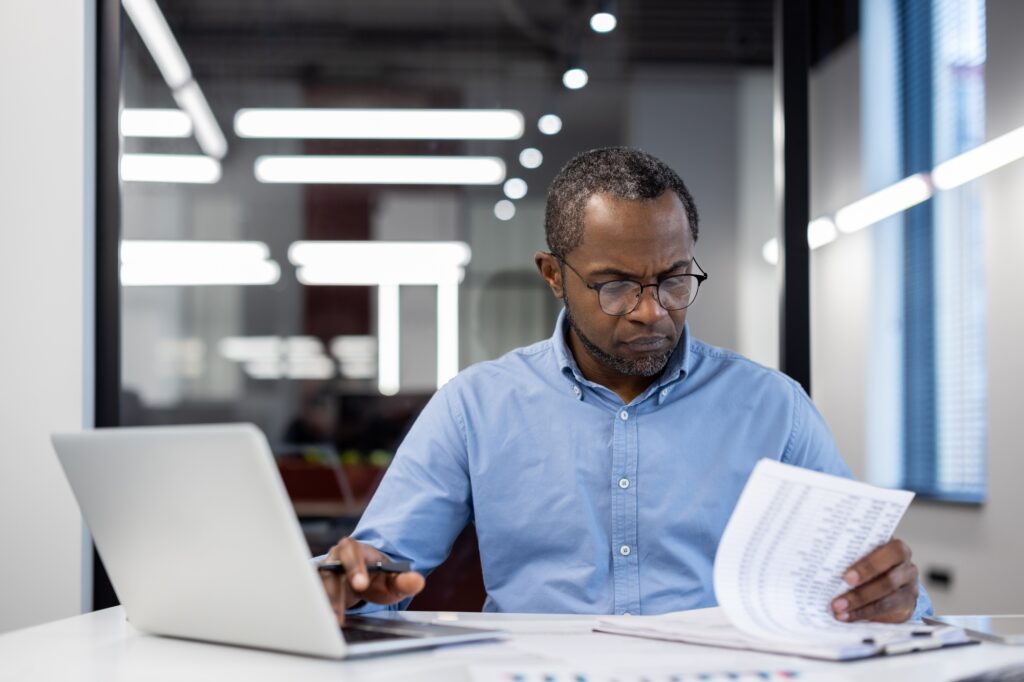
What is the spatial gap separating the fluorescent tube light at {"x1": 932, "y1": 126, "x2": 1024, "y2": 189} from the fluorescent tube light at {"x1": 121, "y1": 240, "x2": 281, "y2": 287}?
7.70ft

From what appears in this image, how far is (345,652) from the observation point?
1060mm

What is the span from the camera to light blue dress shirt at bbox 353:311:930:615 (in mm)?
1680

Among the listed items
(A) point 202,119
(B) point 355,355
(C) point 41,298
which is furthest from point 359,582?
(A) point 202,119

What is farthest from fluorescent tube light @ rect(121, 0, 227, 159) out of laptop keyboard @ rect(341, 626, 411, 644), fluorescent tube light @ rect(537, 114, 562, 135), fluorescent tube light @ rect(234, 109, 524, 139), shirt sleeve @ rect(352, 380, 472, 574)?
laptop keyboard @ rect(341, 626, 411, 644)

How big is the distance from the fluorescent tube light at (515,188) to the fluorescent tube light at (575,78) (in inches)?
12.2

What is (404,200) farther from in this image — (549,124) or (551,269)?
(551,269)

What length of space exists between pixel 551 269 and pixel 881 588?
2.90 feet

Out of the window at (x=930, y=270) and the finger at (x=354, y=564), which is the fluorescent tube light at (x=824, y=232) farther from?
the finger at (x=354, y=564)

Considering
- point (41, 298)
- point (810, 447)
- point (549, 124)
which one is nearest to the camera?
point (810, 447)

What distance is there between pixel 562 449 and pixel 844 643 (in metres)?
0.69

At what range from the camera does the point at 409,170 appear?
3.21m

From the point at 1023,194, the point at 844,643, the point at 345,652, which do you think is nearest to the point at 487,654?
the point at 345,652

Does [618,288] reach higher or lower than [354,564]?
higher

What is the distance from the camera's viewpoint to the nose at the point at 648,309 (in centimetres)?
165
